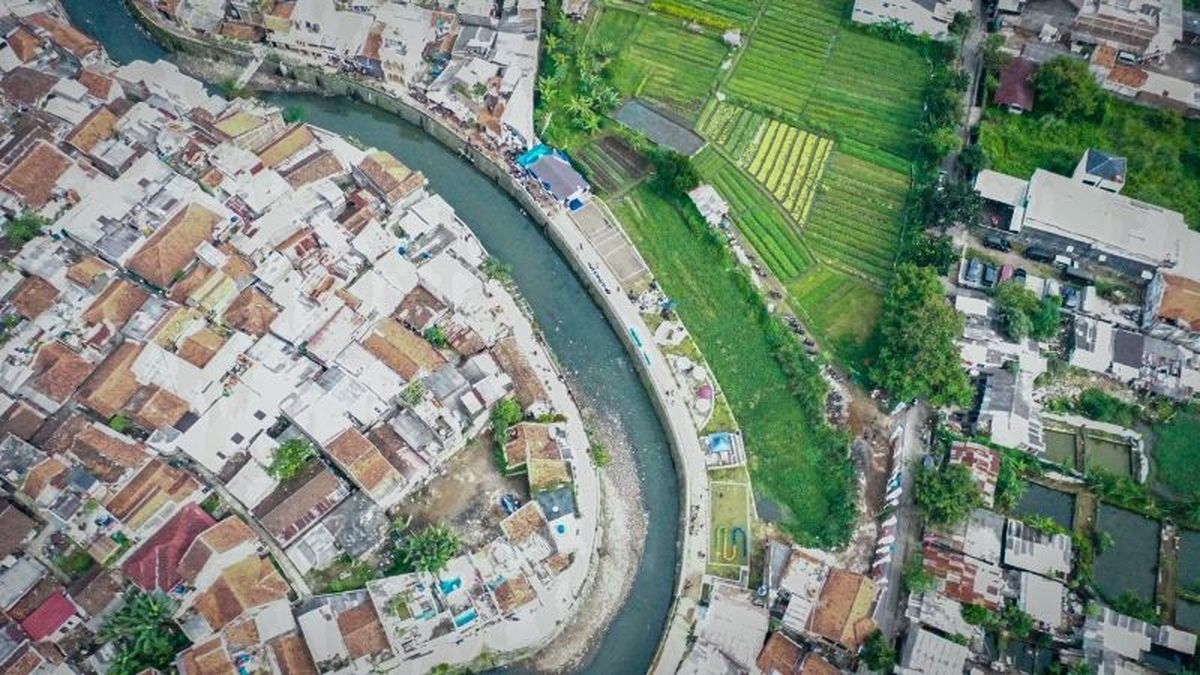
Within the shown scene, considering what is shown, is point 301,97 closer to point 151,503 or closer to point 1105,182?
point 151,503

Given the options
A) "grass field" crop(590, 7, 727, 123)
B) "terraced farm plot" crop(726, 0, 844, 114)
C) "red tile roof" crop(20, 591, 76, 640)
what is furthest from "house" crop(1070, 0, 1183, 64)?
"red tile roof" crop(20, 591, 76, 640)

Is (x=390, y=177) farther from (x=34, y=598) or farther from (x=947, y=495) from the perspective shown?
(x=947, y=495)

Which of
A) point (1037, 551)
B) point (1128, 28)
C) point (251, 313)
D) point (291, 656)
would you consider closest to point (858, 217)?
point (1037, 551)

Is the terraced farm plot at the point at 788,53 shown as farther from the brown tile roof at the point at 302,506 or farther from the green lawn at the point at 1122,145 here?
the brown tile roof at the point at 302,506

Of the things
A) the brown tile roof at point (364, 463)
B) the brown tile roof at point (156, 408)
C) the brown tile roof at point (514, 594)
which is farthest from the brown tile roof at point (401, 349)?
the brown tile roof at point (514, 594)

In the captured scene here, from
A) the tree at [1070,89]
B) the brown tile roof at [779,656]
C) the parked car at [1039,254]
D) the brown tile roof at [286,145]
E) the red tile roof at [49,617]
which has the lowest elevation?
the red tile roof at [49,617]
